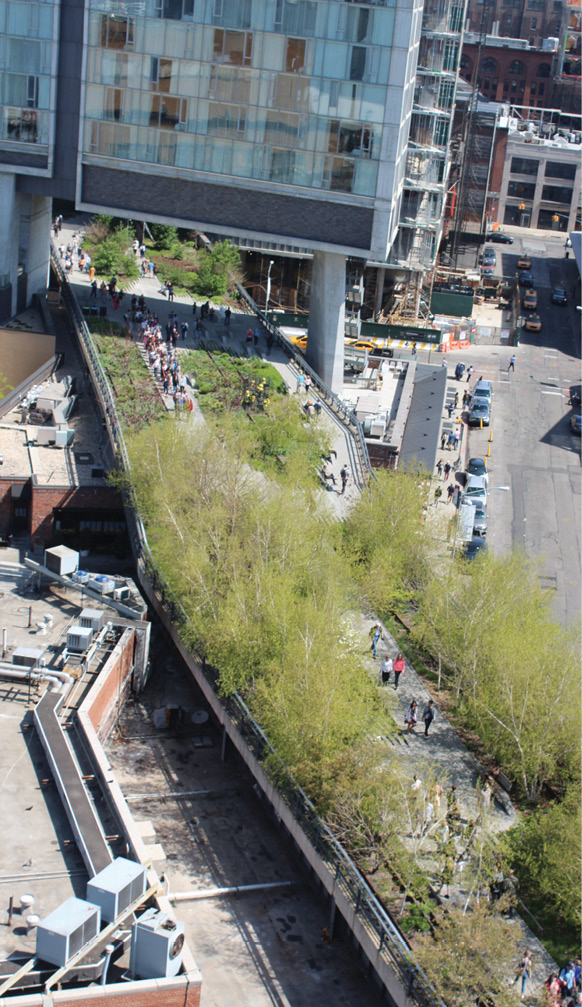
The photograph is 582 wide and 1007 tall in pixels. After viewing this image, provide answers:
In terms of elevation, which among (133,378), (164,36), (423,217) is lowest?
(133,378)

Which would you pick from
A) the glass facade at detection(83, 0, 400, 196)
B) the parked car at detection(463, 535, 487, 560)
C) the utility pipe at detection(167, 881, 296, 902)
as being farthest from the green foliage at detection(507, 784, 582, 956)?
the glass facade at detection(83, 0, 400, 196)

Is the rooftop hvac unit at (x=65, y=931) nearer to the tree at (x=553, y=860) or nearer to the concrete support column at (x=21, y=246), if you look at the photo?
the tree at (x=553, y=860)

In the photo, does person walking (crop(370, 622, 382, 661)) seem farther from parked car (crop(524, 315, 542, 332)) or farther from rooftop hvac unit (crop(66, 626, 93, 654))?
parked car (crop(524, 315, 542, 332))

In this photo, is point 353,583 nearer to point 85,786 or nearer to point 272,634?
point 272,634

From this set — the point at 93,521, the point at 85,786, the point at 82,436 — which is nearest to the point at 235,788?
the point at 85,786

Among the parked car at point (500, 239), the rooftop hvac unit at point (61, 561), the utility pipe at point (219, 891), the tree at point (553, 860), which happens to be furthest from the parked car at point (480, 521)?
the parked car at point (500, 239)

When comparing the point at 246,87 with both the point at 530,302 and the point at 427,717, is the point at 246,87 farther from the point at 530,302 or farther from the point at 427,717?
the point at 530,302
